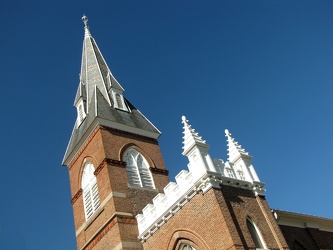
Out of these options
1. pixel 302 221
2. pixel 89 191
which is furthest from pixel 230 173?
pixel 89 191

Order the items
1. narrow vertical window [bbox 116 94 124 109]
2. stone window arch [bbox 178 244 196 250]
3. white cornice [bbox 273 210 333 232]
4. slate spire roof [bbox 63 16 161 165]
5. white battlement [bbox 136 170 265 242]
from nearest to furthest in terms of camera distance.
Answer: white battlement [bbox 136 170 265 242] → stone window arch [bbox 178 244 196 250] → white cornice [bbox 273 210 333 232] → slate spire roof [bbox 63 16 161 165] → narrow vertical window [bbox 116 94 124 109]

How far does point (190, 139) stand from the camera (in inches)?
699

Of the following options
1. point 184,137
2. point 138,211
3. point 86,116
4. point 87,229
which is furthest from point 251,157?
point 86,116

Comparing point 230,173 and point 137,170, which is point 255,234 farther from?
point 137,170

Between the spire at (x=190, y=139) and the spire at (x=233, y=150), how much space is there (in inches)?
84.0

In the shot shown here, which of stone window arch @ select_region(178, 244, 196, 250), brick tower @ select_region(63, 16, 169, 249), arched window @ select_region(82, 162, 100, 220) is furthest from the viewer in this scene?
arched window @ select_region(82, 162, 100, 220)

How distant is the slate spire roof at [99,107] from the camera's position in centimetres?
2469

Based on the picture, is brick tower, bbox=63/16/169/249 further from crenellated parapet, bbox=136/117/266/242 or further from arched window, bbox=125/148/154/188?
crenellated parapet, bbox=136/117/266/242

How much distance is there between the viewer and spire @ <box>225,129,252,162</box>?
Answer: 19.1m

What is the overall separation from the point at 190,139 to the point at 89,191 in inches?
336

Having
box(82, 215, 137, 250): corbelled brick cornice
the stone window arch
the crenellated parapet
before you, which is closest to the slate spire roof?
box(82, 215, 137, 250): corbelled brick cornice

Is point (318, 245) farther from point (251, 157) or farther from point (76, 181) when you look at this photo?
point (76, 181)

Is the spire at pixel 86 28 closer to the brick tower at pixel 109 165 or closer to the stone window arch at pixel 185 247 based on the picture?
the brick tower at pixel 109 165

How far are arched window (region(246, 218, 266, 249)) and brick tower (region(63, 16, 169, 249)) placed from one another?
5676 millimetres
